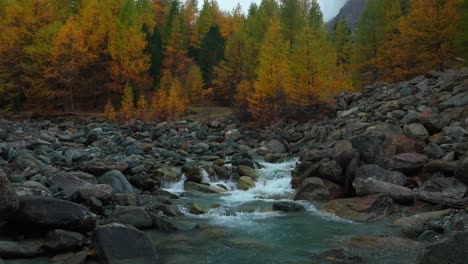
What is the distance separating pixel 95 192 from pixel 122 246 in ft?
13.6

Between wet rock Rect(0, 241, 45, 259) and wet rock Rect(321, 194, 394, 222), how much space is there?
26.1 feet

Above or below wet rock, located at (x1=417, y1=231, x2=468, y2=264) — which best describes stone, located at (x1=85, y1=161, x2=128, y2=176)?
below

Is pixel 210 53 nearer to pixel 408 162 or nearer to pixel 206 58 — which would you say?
pixel 206 58

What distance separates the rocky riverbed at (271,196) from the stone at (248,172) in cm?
10

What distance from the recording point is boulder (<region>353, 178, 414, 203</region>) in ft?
40.8

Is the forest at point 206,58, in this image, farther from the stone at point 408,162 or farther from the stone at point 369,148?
the stone at point 408,162

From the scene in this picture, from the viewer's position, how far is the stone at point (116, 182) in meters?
14.2

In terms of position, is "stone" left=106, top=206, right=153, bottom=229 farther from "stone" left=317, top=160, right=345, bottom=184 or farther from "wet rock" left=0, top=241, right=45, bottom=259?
"stone" left=317, top=160, right=345, bottom=184

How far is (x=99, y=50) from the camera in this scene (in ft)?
144

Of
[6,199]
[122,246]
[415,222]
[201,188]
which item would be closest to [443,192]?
[415,222]

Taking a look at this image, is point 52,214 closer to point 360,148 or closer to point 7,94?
point 360,148

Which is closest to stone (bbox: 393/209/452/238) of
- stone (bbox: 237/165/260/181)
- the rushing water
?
the rushing water

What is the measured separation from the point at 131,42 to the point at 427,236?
127 ft

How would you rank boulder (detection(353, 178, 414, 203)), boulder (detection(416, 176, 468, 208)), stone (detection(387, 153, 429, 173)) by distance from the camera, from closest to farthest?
boulder (detection(416, 176, 468, 208))
boulder (detection(353, 178, 414, 203))
stone (detection(387, 153, 429, 173))
